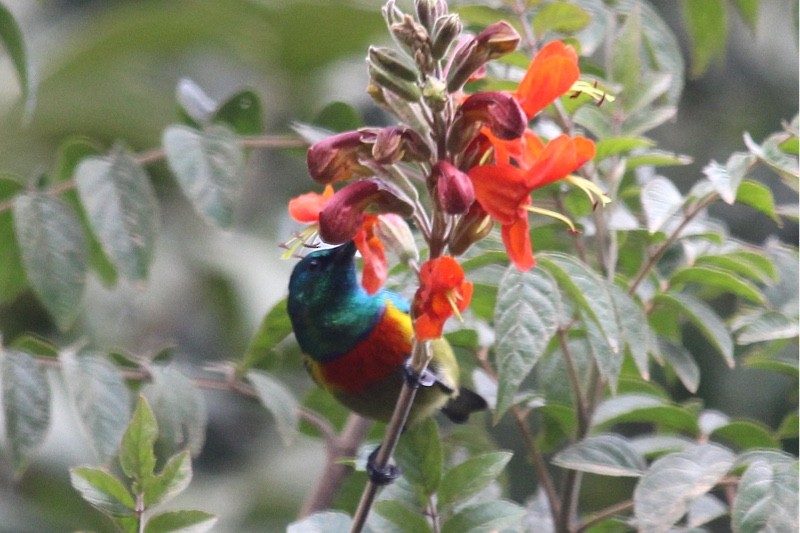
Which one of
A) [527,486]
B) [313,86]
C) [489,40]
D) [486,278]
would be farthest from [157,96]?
[489,40]

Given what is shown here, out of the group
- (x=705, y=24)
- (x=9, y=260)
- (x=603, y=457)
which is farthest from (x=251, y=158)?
(x=603, y=457)

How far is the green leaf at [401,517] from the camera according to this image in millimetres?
Result: 1071

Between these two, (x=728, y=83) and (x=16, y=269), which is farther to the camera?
(x=728, y=83)

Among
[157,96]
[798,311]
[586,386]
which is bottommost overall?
[586,386]

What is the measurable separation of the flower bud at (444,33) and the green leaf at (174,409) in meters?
0.70

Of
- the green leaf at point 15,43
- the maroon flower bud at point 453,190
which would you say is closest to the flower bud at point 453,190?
the maroon flower bud at point 453,190

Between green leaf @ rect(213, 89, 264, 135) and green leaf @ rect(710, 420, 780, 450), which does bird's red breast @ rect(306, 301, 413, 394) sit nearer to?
green leaf @ rect(213, 89, 264, 135)

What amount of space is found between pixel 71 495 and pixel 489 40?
2518 mm

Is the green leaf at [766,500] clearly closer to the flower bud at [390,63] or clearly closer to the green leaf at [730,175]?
the green leaf at [730,175]

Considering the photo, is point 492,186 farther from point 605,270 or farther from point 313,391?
point 313,391

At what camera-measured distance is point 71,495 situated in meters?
3.01

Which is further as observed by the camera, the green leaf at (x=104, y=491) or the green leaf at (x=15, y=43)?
the green leaf at (x=15, y=43)

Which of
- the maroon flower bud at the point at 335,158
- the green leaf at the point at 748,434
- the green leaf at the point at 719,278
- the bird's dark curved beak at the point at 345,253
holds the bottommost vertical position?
the green leaf at the point at 748,434

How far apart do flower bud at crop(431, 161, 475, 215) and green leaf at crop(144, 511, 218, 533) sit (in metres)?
0.41
